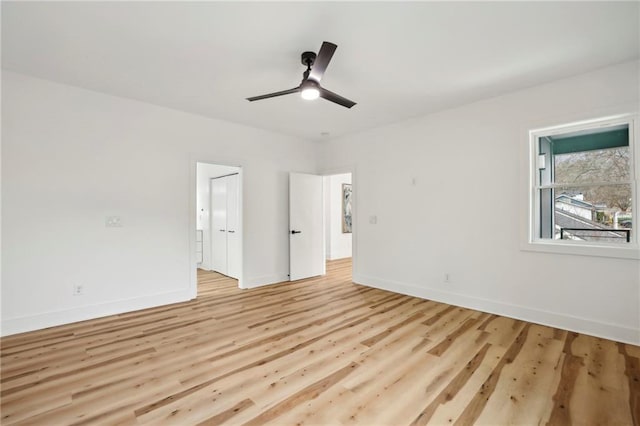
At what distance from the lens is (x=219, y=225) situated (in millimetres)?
A: 6004

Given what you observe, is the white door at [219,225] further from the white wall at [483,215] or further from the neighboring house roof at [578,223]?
the neighboring house roof at [578,223]

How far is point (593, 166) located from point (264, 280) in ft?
15.4

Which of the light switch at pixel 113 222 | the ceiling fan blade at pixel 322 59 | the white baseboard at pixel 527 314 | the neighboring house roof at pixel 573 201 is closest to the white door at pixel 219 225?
the light switch at pixel 113 222

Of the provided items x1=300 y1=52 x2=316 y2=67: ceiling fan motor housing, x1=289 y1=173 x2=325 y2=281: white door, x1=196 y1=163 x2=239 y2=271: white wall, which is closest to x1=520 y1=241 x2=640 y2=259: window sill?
x1=300 y1=52 x2=316 y2=67: ceiling fan motor housing

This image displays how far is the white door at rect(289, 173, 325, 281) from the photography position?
5.37 metres

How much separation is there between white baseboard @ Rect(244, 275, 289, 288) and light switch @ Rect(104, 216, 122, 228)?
80.4 inches

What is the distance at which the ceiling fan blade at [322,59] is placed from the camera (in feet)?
6.91

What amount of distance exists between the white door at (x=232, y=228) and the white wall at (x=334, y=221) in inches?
116

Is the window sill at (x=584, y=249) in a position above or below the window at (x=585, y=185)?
below

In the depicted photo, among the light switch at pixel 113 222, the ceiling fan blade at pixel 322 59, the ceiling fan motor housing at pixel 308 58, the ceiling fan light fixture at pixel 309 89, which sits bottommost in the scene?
the light switch at pixel 113 222

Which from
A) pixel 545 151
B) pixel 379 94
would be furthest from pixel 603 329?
pixel 379 94

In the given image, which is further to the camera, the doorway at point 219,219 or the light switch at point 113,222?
the doorway at point 219,219

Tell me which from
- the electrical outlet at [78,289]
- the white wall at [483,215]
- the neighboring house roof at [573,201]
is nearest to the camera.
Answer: the white wall at [483,215]

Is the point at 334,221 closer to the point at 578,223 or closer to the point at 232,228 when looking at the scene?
the point at 232,228
